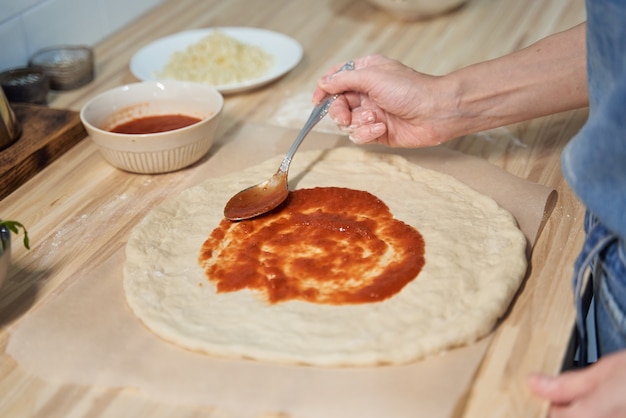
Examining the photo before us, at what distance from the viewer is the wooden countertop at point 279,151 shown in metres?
Answer: 1.17

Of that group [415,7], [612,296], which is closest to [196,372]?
[612,296]

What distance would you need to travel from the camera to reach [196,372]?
1.20m

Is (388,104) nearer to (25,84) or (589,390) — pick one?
(589,390)

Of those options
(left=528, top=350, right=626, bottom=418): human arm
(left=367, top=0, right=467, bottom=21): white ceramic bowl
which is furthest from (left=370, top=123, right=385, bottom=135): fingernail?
(left=367, top=0, right=467, bottom=21): white ceramic bowl

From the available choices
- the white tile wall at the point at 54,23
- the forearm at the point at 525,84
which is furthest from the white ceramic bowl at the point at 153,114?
the forearm at the point at 525,84

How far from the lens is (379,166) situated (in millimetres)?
1719

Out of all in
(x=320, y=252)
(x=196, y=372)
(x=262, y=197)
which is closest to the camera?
(x=196, y=372)

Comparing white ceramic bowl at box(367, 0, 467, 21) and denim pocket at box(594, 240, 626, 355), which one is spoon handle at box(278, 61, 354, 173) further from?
white ceramic bowl at box(367, 0, 467, 21)

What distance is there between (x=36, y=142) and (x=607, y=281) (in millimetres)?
1390

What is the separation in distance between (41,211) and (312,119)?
2.21ft

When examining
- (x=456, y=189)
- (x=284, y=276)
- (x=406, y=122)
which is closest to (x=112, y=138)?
(x=284, y=276)

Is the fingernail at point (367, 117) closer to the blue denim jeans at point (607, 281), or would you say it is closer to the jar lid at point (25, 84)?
the blue denim jeans at point (607, 281)

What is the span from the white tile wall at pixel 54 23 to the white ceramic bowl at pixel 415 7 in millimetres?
938

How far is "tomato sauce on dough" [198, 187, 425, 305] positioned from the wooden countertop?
9.1 inches
